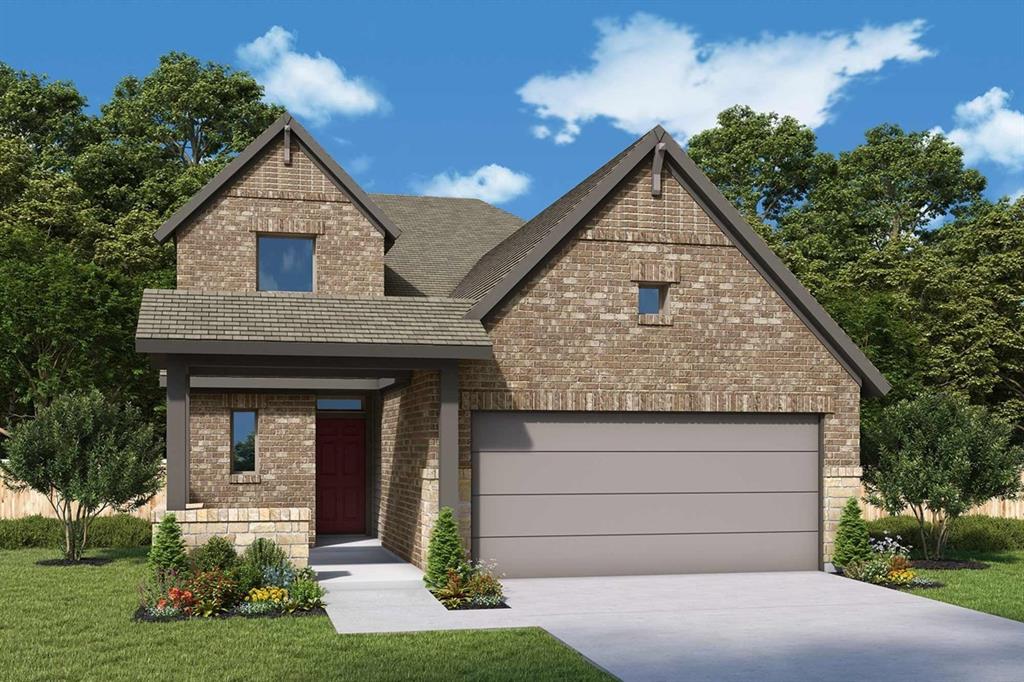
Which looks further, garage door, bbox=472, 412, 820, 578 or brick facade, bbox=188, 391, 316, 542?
brick facade, bbox=188, 391, 316, 542

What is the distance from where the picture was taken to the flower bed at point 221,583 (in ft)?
43.3

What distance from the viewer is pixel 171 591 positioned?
13281 millimetres

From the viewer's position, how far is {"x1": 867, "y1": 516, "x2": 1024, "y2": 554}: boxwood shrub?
901 inches

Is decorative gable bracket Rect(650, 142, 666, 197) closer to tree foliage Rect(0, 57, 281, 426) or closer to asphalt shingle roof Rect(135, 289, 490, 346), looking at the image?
asphalt shingle roof Rect(135, 289, 490, 346)

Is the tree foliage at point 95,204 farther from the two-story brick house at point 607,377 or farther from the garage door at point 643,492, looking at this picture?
the garage door at point 643,492

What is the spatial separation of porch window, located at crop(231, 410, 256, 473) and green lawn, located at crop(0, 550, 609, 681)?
7430 mm

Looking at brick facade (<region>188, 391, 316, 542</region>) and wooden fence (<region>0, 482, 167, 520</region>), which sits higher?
brick facade (<region>188, 391, 316, 542</region>)

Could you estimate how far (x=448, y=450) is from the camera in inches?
629

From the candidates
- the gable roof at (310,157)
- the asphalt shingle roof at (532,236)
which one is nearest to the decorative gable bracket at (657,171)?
the asphalt shingle roof at (532,236)

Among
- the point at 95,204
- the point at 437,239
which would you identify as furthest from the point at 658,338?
the point at 95,204

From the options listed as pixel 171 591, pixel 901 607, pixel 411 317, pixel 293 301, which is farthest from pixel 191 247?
pixel 901 607

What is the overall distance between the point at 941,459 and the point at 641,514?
5874 millimetres

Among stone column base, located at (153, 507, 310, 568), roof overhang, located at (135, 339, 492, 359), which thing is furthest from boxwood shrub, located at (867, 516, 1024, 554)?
stone column base, located at (153, 507, 310, 568)

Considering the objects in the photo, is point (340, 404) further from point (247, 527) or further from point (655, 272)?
point (247, 527)
